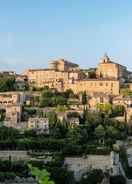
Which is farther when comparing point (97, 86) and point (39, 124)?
point (97, 86)

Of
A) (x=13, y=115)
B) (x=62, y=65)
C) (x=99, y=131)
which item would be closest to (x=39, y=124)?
(x=13, y=115)

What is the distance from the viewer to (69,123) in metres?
30.9

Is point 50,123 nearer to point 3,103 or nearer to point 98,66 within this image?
point 3,103

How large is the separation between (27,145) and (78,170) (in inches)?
197

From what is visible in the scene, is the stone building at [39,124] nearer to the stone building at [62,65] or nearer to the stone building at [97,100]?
the stone building at [97,100]

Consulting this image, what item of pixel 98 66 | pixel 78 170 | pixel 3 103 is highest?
pixel 98 66

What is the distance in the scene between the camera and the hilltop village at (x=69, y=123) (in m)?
A: 19.8

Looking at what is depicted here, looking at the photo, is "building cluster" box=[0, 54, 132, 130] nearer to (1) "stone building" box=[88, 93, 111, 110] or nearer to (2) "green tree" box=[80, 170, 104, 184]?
(1) "stone building" box=[88, 93, 111, 110]

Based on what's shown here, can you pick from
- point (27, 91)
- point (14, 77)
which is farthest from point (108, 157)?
point (14, 77)

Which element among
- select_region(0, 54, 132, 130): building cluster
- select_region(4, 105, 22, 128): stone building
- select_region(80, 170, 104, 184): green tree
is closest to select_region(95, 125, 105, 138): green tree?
select_region(0, 54, 132, 130): building cluster

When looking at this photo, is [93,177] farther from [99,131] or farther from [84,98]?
[84,98]

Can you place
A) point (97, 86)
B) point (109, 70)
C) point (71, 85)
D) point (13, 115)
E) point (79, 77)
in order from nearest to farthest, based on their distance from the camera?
point (13, 115) → point (97, 86) → point (71, 85) → point (79, 77) → point (109, 70)

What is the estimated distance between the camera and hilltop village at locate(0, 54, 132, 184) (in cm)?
1984

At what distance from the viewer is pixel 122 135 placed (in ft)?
100
